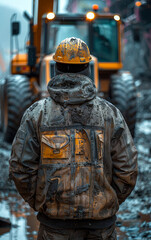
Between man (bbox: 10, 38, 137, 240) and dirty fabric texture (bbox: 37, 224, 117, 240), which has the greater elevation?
man (bbox: 10, 38, 137, 240)

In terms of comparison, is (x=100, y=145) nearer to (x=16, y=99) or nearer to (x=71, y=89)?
(x=71, y=89)

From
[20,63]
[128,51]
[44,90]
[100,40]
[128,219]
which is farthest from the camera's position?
[128,51]

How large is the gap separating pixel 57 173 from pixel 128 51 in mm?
29278

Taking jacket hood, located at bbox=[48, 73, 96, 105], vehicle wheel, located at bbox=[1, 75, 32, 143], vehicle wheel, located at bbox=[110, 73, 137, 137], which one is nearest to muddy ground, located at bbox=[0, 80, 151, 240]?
vehicle wheel, located at bbox=[110, 73, 137, 137]

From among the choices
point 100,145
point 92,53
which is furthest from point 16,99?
point 100,145

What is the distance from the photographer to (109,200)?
273cm

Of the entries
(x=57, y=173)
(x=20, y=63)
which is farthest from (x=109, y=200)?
(x=20, y=63)

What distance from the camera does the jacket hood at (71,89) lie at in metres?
2.71

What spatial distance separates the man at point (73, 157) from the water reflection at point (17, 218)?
7.53 ft

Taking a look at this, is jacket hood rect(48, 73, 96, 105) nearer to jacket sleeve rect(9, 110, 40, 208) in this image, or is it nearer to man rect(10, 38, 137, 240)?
man rect(10, 38, 137, 240)

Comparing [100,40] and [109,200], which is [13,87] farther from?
[109,200]

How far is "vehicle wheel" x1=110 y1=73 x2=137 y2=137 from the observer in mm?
9430

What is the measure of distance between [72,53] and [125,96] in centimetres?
680

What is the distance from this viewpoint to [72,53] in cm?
279
